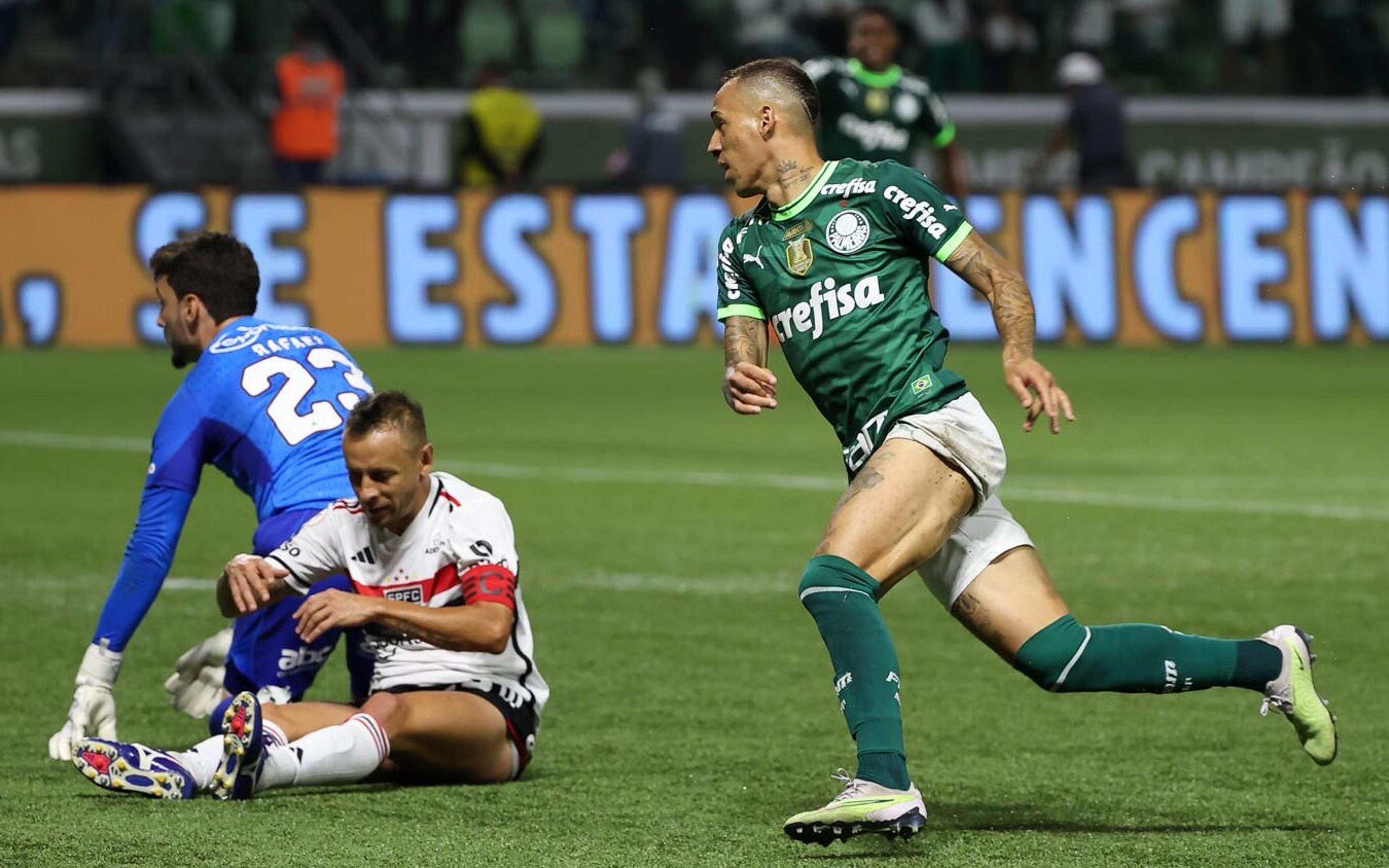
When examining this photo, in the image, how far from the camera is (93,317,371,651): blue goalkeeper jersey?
632 cm

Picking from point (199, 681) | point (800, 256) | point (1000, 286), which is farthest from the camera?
point (199, 681)

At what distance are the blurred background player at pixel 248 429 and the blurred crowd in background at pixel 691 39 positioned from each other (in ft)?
62.9

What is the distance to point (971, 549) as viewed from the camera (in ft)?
17.8

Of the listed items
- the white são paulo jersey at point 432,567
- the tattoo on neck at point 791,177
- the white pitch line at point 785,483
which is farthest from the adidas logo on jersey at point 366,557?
the white pitch line at point 785,483

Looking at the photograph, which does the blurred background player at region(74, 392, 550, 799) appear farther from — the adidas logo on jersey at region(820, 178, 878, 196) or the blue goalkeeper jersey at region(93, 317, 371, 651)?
the adidas logo on jersey at region(820, 178, 878, 196)

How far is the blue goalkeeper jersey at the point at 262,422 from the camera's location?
6324mm

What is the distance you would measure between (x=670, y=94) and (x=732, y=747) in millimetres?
21586

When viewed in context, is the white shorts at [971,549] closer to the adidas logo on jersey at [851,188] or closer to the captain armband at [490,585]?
the adidas logo on jersey at [851,188]

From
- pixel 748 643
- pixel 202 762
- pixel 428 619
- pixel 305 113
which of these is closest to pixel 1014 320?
pixel 428 619

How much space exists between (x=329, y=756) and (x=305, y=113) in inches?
711

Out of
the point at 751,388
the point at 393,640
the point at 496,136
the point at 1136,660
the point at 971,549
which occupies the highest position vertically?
the point at 751,388

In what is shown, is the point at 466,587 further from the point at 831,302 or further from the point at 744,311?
the point at 831,302

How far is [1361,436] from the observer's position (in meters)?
15.0

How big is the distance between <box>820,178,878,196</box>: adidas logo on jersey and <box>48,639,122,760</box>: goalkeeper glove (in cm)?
206
